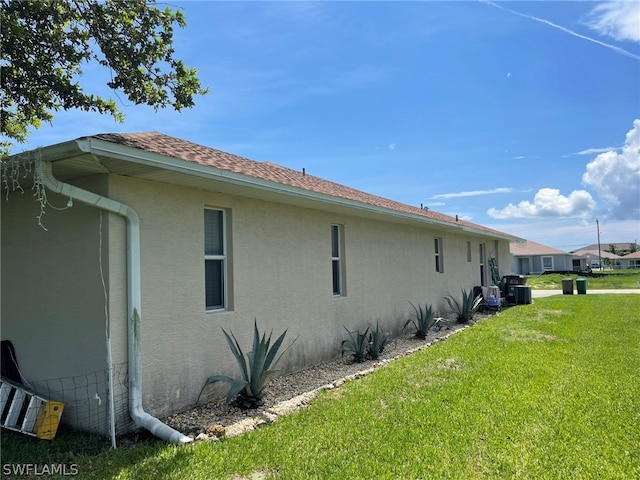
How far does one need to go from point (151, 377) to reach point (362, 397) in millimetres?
2652

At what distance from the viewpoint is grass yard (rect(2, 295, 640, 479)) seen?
365 centimetres

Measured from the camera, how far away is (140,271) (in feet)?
16.2

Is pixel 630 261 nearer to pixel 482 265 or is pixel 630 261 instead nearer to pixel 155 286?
pixel 482 265

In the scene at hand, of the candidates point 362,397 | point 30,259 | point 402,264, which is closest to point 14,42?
point 30,259

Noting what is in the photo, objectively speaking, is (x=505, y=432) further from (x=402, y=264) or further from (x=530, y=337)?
(x=402, y=264)

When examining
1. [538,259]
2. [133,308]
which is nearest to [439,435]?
[133,308]

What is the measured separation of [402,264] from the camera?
1138 cm

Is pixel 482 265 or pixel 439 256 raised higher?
pixel 439 256

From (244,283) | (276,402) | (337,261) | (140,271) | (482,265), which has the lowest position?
(276,402)

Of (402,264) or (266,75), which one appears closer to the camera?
(266,75)

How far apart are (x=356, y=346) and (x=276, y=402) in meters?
2.63

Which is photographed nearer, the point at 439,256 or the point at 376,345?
the point at 376,345

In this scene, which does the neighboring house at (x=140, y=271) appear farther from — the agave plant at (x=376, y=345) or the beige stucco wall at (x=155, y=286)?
the agave plant at (x=376, y=345)

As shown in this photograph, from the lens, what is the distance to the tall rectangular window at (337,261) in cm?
887
